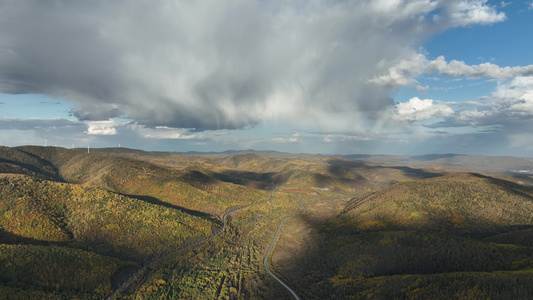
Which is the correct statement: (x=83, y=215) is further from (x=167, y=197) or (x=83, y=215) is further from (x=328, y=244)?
(x=328, y=244)

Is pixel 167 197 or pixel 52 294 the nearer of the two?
pixel 52 294

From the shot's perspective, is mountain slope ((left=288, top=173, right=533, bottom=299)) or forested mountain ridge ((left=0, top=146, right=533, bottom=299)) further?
forested mountain ridge ((left=0, top=146, right=533, bottom=299))

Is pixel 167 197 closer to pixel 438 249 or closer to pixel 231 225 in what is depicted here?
pixel 231 225

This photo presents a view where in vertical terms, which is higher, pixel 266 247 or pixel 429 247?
pixel 429 247

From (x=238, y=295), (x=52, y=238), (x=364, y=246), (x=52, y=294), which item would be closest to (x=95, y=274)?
(x=52, y=294)

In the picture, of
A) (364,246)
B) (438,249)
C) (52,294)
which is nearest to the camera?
(52,294)

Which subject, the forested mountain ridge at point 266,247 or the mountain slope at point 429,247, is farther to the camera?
the forested mountain ridge at point 266,247

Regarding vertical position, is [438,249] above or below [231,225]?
above

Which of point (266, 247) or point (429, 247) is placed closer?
point (429, 247)

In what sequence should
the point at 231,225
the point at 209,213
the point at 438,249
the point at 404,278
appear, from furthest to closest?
1. the point at 209,213
2. the point at 231,225
3. the point at 438,249
4. the point at 404,278
